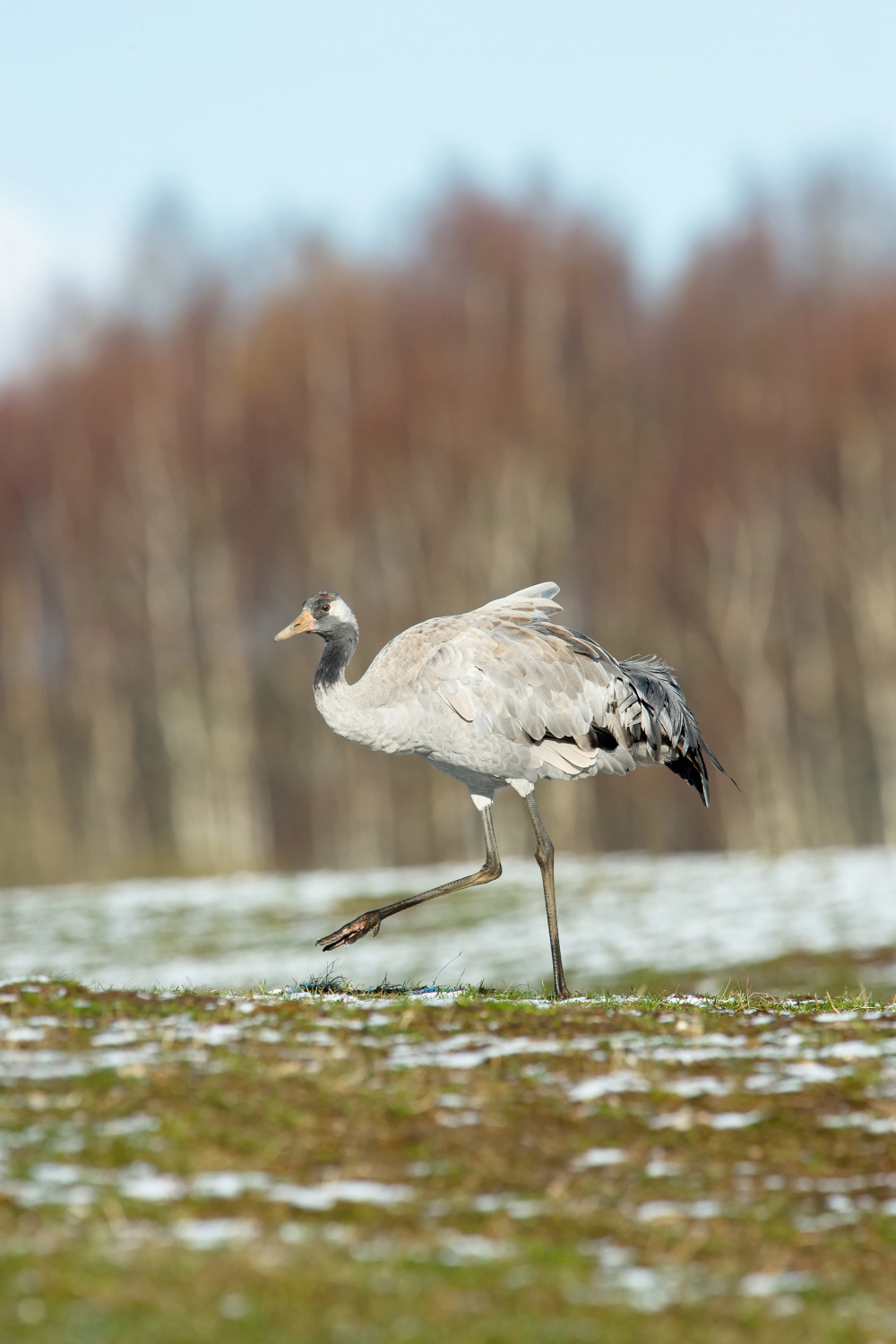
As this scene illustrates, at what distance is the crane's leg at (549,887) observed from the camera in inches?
372

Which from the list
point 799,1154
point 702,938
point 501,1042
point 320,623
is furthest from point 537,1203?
point 702,938

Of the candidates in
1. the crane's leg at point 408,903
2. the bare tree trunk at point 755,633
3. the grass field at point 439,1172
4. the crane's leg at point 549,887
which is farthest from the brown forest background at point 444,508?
the grass field at point 439,1172

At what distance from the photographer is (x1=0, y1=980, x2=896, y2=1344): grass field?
4664mm

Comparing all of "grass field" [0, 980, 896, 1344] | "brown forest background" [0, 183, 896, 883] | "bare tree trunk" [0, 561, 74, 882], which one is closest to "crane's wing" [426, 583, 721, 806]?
"grass field" [0, 980, 896, 1344]

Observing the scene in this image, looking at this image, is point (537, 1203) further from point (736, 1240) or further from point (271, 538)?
point (271, 538)

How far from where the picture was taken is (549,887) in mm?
10102

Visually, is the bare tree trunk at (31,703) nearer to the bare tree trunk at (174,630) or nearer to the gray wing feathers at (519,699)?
the bare tree trunk at (174,630)

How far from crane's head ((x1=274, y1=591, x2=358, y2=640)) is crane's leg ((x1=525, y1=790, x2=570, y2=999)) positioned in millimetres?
1691

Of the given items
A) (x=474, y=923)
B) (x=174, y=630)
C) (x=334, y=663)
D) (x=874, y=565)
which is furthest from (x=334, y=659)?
(x=174, y=630)

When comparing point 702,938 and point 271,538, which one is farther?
point 271,538

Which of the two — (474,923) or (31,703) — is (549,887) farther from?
(31,703)

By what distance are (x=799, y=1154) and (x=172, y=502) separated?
1209 inches

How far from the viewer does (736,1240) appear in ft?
17.4

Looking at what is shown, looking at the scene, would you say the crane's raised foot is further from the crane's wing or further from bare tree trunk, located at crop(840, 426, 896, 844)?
bare tree trunk, located at crop(840, 426, 896, 844)
